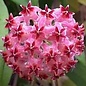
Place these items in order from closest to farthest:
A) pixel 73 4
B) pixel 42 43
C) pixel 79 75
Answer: pixel 42 43
pixel 79 75
pixel 73 4

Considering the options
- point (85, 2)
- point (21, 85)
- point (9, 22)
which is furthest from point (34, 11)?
point (21, 85)

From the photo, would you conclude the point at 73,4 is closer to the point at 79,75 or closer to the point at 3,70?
the point at 79,75

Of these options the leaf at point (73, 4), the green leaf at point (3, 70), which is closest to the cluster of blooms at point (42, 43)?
the green leaf at point (3, 70)

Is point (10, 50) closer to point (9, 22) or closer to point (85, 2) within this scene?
point (9, 22)

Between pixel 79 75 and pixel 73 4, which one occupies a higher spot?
pixel 73 4

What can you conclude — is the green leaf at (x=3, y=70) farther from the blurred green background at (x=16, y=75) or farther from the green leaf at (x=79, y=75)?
the green leaf at (x=79, y=75)

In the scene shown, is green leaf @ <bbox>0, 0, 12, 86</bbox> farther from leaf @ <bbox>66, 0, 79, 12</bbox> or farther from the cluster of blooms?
leaf @ <bbox>66, 0, 79, 12</bbox>

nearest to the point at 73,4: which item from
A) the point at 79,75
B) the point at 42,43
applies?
the point at 79,75

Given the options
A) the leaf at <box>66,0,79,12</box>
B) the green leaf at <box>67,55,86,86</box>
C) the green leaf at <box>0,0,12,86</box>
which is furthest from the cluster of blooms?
the leaf at <box>66,0,79,12</box>

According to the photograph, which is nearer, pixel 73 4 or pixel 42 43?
pixel 42 43
